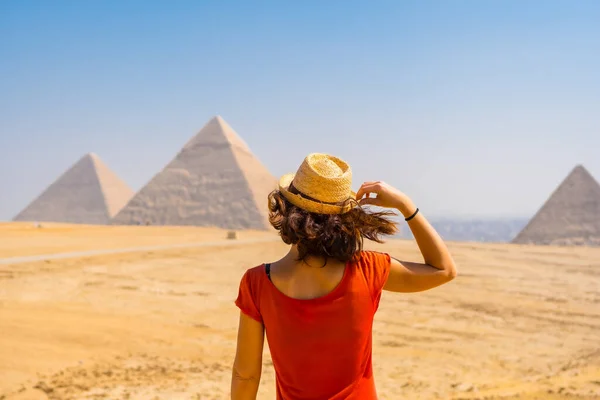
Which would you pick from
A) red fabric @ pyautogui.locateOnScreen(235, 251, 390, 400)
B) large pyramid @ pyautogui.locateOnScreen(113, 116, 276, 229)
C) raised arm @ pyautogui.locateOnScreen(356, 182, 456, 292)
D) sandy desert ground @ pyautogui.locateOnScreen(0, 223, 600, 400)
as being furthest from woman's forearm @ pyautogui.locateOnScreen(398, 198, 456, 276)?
large pyramid @ pyautogui.locateOnScreen(113, 116, 276, 229)

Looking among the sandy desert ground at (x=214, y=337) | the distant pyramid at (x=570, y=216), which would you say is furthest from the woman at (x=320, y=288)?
the distant pyramid at (x=570, y=216)

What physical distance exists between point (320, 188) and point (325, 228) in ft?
0.35

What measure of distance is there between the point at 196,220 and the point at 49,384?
6746 centimetres

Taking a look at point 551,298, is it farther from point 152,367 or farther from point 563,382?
point 152,367

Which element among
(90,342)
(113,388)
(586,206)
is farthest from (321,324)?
(586,206)

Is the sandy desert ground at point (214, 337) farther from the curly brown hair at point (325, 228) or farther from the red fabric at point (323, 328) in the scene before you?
the curly brown hair at point (325, 228)

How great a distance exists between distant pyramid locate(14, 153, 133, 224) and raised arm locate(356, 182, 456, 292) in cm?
7810

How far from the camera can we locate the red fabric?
5.30 feet

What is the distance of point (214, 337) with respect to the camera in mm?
6836

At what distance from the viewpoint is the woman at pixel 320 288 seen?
162cm

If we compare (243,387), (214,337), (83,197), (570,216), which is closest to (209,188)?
(83,197)

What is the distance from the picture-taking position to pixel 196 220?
71.5 metres

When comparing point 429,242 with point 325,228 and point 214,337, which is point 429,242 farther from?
point 214,337

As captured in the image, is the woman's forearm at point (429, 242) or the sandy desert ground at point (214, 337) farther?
the sandy desert ground at point (214, 337)
